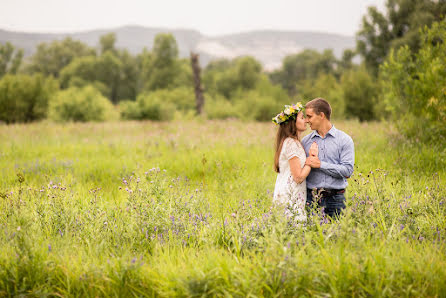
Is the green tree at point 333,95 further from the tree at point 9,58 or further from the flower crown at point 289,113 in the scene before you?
the tree at point 9,58

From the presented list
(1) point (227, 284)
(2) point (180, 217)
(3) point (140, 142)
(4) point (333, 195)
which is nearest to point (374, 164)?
(4) point (333, 195)

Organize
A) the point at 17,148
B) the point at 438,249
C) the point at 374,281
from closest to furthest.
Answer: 1. the point at 374,281
2. the point at 438,249
3. the point at 17,148

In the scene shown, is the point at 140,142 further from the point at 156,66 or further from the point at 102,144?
the point at 156,66

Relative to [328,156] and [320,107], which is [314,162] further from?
[320,107]

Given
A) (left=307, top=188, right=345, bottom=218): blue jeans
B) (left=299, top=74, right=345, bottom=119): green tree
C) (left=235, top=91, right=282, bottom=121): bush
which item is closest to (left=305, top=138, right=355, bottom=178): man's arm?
(left=307, top=188, right=345, bottom=218): blue jeans

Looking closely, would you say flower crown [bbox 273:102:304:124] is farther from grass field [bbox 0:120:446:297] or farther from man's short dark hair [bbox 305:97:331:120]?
grass field [bbox 0:120:446:297]

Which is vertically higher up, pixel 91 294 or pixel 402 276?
pixel 402 276

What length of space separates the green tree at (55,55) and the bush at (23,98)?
43.7m

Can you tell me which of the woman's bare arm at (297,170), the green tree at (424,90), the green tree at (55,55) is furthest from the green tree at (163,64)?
the woman's bare arm at (297,170)

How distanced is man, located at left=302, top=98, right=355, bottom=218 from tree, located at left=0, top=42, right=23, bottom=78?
193ft

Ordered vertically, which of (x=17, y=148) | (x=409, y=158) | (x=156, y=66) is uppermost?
(x=156, y=66)

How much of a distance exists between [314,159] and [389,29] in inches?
1301

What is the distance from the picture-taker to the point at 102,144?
33.0 ft

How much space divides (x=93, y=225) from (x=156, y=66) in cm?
4885
